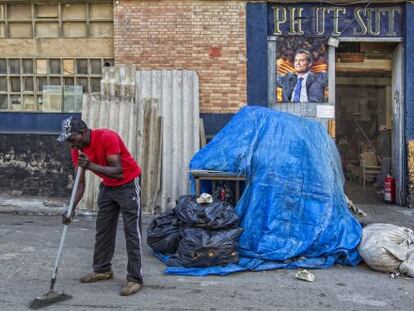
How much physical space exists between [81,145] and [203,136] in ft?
15.0

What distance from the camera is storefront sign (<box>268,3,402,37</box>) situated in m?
9.71

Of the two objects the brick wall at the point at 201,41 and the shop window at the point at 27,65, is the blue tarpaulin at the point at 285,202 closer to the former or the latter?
the brick wall at the point at 201,41

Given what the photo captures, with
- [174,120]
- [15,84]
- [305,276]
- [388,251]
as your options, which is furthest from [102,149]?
[15,84]

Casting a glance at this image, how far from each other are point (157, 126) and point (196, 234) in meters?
3.70

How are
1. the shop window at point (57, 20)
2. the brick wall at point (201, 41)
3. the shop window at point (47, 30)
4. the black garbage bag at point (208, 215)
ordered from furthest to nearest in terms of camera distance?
the shop window at point (47, 30)
the shop window at point (57, 20)
the brick wall at point (201, 41)
the black garbage bag at point (208, 215)

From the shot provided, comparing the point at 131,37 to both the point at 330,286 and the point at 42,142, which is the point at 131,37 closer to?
the point at 42,142

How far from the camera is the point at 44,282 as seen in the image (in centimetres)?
555

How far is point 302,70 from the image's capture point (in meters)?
9.80

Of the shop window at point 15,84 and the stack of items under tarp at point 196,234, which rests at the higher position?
the shop window at point 15,84

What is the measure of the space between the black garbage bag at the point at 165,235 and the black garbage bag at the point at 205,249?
0.72 ft

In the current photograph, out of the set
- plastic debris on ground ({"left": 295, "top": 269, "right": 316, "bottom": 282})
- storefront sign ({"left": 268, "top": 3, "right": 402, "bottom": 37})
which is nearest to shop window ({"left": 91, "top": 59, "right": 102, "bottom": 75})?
Answer: storefront sign ({"left": 268, "top": 3, "right": 402, "bottom": 37})

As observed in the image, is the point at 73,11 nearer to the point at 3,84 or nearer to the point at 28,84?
the point at 28,84

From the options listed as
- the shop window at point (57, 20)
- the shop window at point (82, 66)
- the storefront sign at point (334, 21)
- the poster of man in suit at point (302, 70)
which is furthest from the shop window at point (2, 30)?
the poster of man in suit at point (302, 70)

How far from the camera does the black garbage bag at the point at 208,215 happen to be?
598 centimetres
